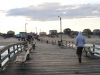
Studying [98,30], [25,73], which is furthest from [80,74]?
[98,30]

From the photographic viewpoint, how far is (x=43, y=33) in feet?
580

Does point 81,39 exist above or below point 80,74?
above

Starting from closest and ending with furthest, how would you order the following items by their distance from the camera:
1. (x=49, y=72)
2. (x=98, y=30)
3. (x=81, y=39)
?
1. (x=49, y=72)
2. (x=81, y=39)
3. (x=98, y=30)

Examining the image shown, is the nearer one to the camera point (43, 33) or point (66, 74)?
point (66, 74)

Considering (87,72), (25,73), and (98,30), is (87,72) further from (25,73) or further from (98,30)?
(98,30)

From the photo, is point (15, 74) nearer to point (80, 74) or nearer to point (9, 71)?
point (9, 71)

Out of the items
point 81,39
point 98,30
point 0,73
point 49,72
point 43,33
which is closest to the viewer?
point 0,73

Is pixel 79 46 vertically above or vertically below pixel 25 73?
above

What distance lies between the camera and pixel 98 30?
190250mm

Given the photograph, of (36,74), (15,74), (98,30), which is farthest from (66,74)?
(98,30)

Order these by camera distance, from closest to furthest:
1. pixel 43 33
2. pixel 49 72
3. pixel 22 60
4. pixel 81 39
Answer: pixel 49 72 → pixel 22 60 → pixel 81 39 → pixel 43 33

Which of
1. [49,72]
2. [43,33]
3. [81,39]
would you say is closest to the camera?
[49,72]

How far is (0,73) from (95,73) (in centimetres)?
402

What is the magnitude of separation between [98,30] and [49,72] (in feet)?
601
